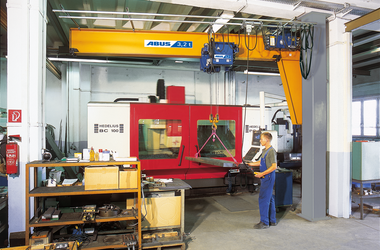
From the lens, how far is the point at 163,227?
11.2ft

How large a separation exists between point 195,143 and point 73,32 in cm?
305

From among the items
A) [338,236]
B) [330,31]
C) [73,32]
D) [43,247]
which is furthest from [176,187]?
[330,31]

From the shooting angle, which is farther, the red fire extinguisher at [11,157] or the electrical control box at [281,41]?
the electrical control box at [281,41]

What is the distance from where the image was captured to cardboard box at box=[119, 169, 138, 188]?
305 centimetres

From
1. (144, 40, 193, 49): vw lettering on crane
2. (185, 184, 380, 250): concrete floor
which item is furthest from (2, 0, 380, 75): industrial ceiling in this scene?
(185, 184, 380, 250): concrete floor

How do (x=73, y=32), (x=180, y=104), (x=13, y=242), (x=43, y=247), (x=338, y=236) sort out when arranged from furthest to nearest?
(x=180, y=104) → (x=73, y=32) → (x=338, y=236) → (x=13, y=242) → (x=43, y=247)

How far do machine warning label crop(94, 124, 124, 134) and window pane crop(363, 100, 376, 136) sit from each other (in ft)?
28.2

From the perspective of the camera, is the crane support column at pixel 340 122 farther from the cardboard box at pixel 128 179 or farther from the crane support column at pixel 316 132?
the cardboard box at pixel 128 179

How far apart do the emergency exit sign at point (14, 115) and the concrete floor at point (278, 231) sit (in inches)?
105

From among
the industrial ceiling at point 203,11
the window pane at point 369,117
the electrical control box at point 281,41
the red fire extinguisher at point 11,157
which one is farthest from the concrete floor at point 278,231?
the window pane at point 369,117

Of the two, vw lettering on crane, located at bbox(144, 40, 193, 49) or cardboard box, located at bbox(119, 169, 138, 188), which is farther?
vw lettering on crane, located at bbox(144, 40, 193, 49)

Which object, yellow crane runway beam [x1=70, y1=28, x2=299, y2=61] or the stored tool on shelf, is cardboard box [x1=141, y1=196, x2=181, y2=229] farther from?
yellow crane runway beam [x1=70, y1=28, x2=299, y2=61]

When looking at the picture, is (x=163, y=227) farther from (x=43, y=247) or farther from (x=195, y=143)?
(x=195, y=143)

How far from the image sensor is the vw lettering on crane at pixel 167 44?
4.33 metres
